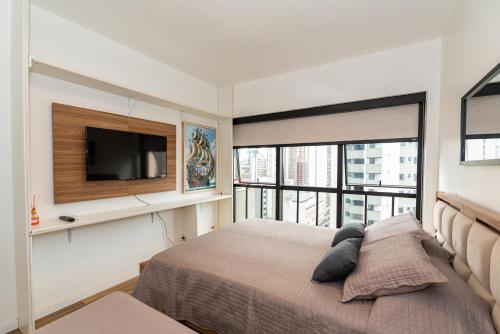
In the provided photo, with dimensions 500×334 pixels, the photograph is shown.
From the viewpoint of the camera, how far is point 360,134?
279cm

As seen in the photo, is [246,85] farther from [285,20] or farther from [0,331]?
[0,331]

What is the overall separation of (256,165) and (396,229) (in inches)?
98.1

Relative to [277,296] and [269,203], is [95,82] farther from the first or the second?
[269,203]

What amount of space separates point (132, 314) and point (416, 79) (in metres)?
3.31

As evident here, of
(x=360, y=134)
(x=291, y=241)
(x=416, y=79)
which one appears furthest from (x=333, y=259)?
(x=416, y=79)

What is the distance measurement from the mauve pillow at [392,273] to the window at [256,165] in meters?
2.37

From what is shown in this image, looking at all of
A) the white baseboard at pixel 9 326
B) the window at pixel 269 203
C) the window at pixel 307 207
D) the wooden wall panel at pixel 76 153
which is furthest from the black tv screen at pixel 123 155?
the window at pixel 307 207

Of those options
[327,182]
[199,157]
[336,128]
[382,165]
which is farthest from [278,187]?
[382,165]

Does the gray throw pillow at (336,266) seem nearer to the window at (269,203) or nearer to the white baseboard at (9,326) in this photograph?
the window at (269,203)

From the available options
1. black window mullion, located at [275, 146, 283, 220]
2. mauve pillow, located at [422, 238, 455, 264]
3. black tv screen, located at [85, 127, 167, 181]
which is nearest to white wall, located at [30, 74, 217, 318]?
black tv screen, located at [85, 127, 167, 181]

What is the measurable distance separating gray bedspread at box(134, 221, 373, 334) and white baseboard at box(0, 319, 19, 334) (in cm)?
108

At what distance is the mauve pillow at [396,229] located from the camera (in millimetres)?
1550

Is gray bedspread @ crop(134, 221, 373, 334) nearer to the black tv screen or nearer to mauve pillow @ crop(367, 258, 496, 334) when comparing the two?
mauve pillow @ crop(367, 258, 496, 334)

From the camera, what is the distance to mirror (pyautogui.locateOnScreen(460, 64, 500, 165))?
1135mm
